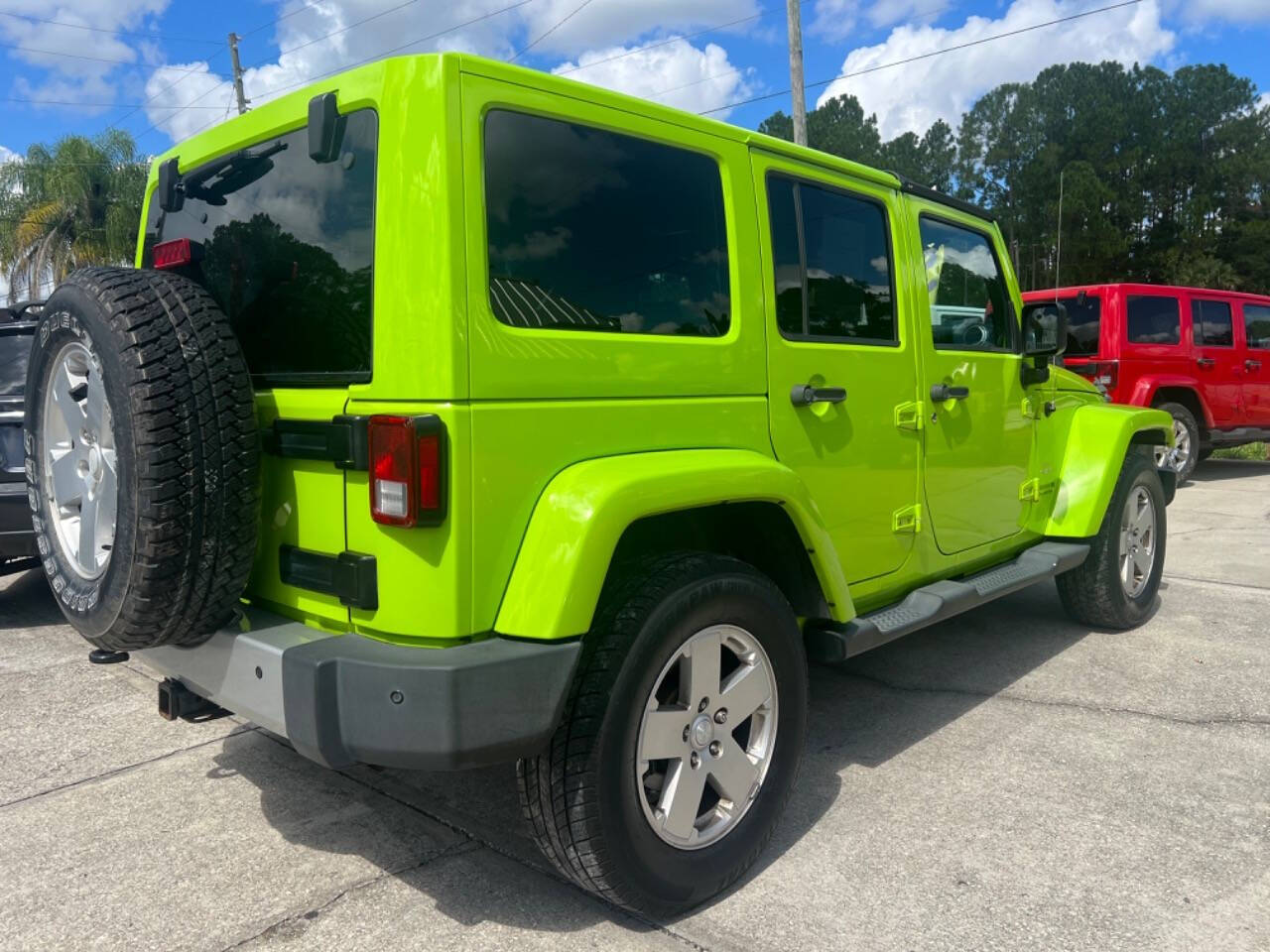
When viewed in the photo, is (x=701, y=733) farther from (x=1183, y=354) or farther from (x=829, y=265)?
(x=1183, y=354)

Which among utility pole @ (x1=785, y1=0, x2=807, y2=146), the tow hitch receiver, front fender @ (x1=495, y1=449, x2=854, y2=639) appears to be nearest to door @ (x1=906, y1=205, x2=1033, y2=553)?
front fender @ (x1=495, y1=449, x2=854, y2=639)

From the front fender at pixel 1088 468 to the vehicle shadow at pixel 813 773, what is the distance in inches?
26.6

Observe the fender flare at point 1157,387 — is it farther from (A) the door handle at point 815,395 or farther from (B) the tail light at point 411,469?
(B) the tail light at point 411,469

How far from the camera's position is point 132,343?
2215 mm

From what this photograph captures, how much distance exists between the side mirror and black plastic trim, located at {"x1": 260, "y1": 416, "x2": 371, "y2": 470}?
3.25m

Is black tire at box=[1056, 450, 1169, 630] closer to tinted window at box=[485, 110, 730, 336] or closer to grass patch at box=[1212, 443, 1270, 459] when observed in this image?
tinted window at box=[485, 110, 730, 336]

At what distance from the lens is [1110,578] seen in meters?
4.82

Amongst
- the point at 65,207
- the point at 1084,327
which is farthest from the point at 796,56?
the point at 65,207

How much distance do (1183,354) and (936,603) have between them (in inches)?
326

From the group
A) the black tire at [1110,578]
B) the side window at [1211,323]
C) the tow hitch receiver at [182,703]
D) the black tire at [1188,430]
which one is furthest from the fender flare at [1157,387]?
the tow hitch receiver at [182,703]

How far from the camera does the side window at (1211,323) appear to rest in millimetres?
10352

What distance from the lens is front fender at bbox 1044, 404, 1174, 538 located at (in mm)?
4523

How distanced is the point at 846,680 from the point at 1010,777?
3.54 ft

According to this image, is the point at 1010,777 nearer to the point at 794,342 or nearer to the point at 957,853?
the point at 957,853
